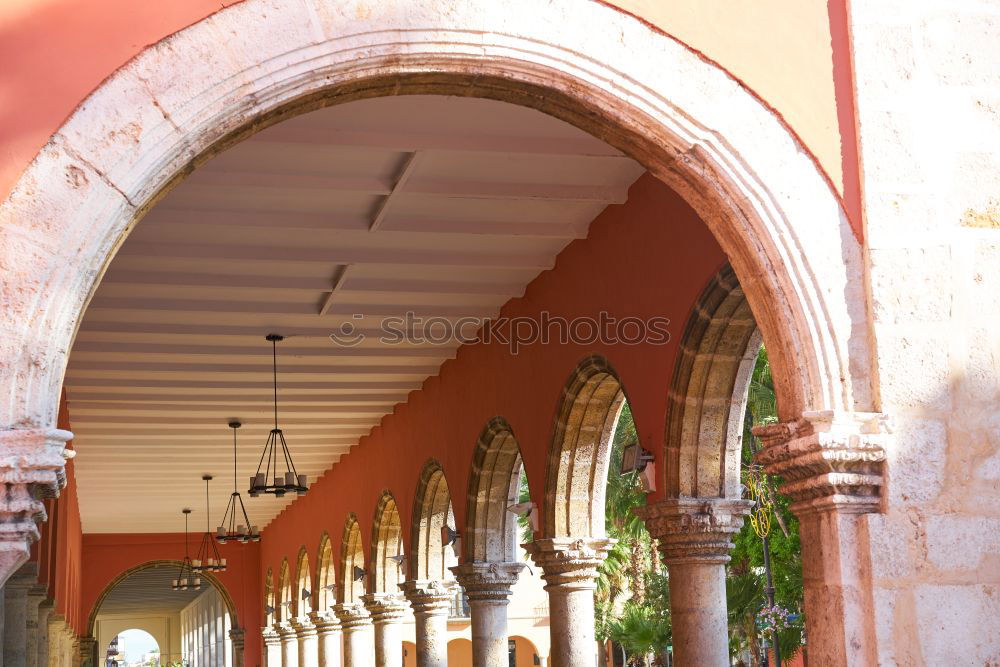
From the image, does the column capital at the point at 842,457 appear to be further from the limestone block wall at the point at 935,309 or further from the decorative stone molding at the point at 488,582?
the decorative stone molding at the point at 488,582

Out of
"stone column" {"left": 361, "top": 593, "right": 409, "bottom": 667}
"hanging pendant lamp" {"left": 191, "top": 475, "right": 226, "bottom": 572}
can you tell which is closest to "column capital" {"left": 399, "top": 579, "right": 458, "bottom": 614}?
"stone column" {"left": 361, "top": 593, "right": 409, "bottom": 667}

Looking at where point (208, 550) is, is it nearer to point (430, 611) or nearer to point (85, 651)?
point (85, 651)

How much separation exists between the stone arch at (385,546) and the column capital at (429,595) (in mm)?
1564

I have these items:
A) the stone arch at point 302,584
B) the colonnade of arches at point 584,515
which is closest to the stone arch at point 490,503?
the colonnade of arches at point 584,515

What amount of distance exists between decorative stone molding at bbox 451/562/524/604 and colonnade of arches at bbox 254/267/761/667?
0.01 meters

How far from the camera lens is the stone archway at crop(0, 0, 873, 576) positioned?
11.2ft

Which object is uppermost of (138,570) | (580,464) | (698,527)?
(580,464)

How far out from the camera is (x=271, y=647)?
19703 millimetres

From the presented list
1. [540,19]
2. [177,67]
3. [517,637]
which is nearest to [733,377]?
[540,19]

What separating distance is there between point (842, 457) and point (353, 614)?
441 inches

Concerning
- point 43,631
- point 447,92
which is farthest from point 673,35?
point 43,631

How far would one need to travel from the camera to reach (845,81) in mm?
4316

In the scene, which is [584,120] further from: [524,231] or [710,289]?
[524,231]

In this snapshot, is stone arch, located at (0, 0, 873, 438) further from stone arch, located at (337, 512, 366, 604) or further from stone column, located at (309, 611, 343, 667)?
stone column, located at (309, 611, 343, 667)
